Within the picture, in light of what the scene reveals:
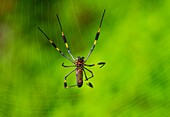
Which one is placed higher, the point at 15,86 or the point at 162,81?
the point at 15,86

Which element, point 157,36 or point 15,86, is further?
point 15,86

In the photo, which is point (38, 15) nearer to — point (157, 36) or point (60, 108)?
point (60, 108)

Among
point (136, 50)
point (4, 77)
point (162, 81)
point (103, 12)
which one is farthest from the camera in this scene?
point (4, 77)

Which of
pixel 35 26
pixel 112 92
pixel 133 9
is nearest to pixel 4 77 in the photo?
pixel 35 26

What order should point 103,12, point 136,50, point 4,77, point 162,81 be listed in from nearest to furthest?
point 162,81
point 136,50
point 103,12
point 4,77

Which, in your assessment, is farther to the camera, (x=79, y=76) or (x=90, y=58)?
(x=90, y=58)

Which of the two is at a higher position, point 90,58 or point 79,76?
point 90,58

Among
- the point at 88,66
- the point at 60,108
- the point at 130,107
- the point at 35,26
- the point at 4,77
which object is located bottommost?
the point at 130,107

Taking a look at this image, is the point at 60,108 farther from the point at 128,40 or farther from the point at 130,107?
the point at 128,40
